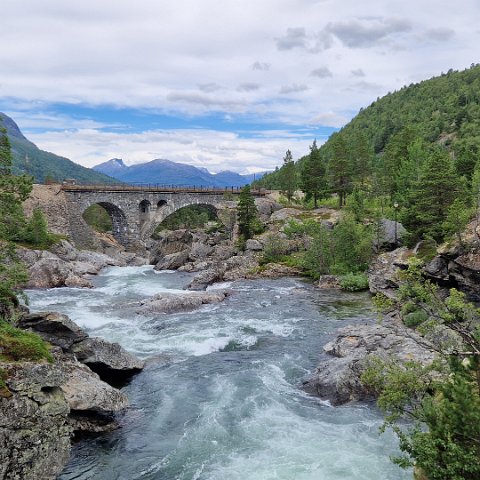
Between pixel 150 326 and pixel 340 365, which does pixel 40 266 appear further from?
pixel 340 365

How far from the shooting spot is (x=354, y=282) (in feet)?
164

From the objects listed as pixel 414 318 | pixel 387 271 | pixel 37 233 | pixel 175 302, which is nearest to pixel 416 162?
pixel 387 271

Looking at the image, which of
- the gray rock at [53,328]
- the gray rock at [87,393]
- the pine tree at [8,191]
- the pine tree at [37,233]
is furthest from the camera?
the pine tree at [37,233]

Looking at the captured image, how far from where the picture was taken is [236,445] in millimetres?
18500

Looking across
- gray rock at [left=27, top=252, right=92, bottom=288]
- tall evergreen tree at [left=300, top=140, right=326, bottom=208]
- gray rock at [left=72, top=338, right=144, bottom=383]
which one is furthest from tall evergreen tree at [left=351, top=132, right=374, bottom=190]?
gray rock at [left=72, top=338, right=144, bottom=383]

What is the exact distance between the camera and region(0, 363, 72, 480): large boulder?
14188mm

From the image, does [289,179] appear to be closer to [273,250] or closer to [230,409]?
[273,250]

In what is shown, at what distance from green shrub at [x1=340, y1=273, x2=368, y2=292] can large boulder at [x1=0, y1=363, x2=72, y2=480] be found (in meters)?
37.9

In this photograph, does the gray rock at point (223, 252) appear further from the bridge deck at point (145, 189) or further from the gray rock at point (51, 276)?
the bridge deck at point (145, 189)

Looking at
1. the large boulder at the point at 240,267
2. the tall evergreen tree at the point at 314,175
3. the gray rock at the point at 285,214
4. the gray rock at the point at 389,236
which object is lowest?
the large boulder at the point at 240,267

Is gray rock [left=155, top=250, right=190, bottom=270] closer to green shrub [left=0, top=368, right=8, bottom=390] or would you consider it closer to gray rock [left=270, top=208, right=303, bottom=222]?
gray rock [left=270, top=208, right=303, bottom=222]

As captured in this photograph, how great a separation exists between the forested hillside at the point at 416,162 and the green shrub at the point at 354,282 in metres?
6.95

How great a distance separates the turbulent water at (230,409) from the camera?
55.8 ft

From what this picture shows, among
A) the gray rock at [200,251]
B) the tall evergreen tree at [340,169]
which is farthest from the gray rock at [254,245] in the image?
the tall evergreen tree at [340,169]
